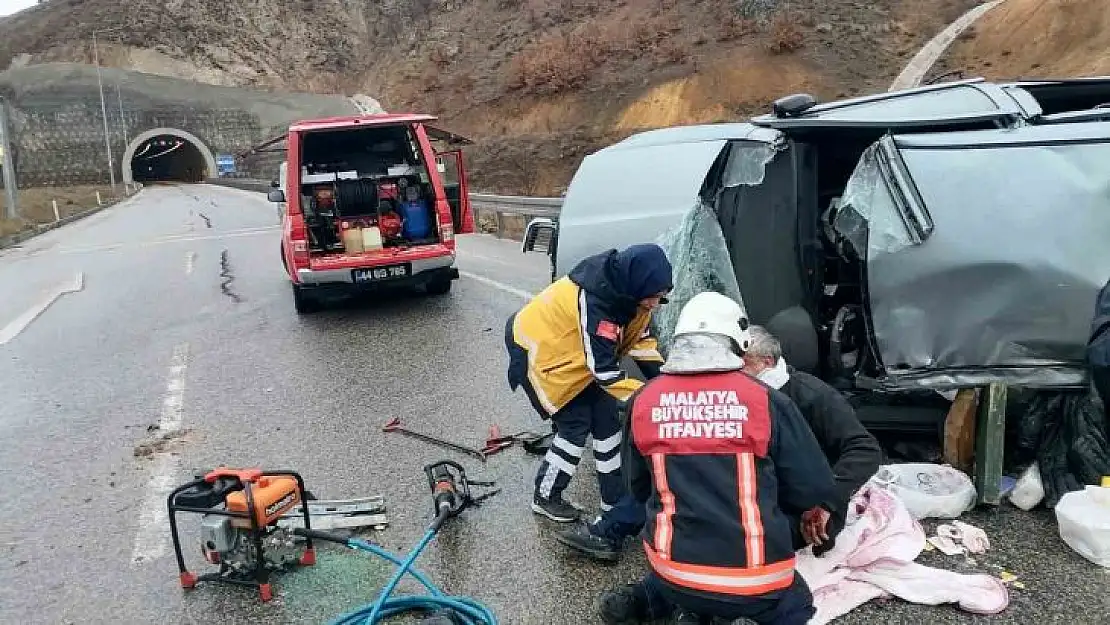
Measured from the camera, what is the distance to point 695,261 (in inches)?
175

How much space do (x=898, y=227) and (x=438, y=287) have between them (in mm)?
6744

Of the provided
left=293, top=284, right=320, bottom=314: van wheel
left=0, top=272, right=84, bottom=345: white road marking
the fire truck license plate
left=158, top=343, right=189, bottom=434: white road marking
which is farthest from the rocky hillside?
left=158, top=343, right=189, bottom=434: white road marking

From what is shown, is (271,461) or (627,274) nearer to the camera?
(627,274)

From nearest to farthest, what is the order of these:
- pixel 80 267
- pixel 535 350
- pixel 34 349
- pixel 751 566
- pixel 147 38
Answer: pixel 751 566 → pixel 535 350 → pixel 34 349 → pixel 80 267 → pixel 147 38

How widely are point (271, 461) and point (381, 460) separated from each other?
0.66 meters

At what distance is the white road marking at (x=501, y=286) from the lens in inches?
370

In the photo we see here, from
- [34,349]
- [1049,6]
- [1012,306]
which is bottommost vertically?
[34,349]

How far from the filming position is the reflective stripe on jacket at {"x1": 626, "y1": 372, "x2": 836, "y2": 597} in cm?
248

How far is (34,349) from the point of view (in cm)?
859

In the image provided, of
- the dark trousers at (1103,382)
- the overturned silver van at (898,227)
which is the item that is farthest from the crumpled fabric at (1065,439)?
the overturned silver van at (898,227)

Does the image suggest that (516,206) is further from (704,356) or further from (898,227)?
(704,356)

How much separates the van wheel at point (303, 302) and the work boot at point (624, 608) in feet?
22.5

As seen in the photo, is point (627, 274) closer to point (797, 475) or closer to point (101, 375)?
point (797, 475)

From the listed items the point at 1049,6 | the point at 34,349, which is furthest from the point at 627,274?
the point at 1049,6
